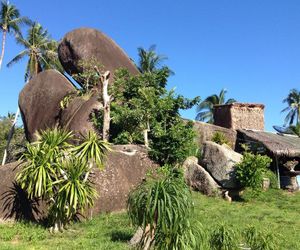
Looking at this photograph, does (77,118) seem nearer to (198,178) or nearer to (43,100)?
(43,100)

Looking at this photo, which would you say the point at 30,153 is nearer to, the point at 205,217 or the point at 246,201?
the point at 205,217

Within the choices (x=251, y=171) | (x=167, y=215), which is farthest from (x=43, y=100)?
(x=167, y=215)

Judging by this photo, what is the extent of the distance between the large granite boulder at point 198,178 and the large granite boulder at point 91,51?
27.0 feet

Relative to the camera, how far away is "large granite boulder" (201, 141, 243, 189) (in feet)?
62.4

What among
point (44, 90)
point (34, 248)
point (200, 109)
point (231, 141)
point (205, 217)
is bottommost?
point (34, 248)

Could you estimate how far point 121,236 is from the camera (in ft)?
40.1

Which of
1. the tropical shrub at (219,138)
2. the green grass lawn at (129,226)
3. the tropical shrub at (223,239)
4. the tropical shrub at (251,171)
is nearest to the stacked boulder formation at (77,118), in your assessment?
the green grass lawn at (129,226)

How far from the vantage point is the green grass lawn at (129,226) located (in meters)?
11.5

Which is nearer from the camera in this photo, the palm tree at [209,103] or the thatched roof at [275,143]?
the thatched roof at [275,143]

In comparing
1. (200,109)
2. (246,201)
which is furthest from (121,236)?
(200,109)

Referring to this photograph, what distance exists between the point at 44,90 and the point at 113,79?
189 inches

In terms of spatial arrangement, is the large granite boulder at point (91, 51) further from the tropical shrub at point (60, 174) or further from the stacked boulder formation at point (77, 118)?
the tropical shrub at point (60, 174)

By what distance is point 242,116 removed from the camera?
26359mm

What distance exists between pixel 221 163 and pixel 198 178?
132 centimetres
